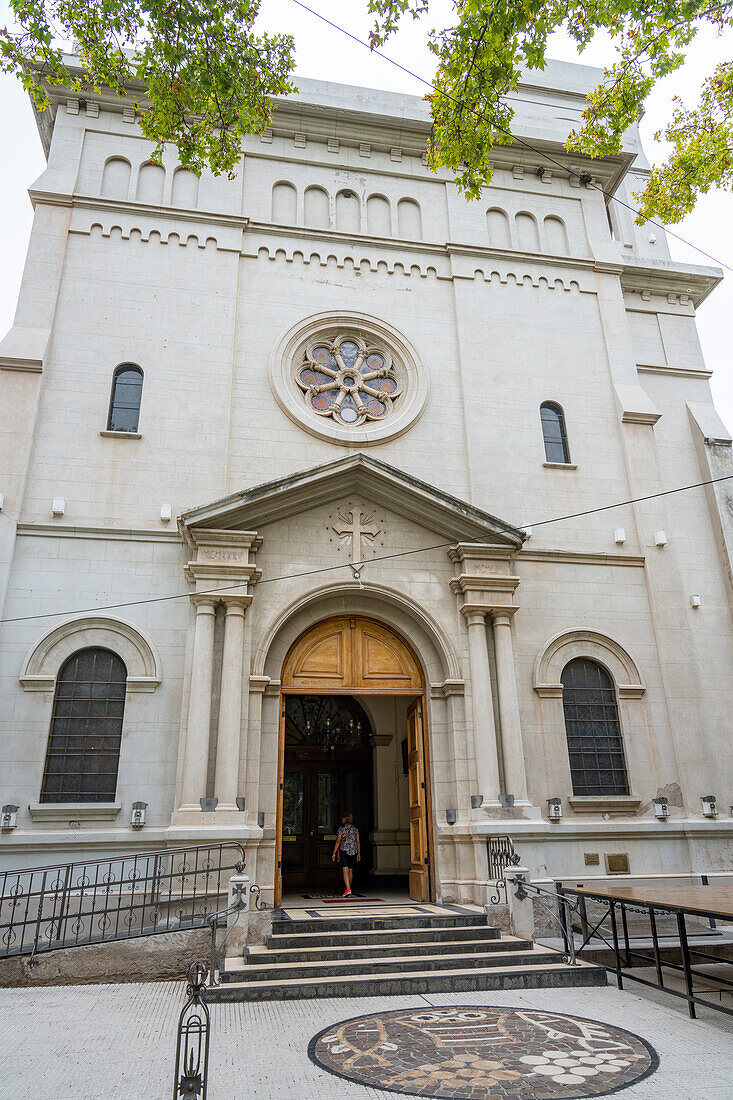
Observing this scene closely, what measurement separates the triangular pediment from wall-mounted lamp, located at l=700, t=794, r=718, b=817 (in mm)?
5571

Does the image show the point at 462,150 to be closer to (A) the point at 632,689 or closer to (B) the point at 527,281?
(B) the point at 527,281

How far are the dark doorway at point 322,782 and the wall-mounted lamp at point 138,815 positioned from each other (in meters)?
5.98

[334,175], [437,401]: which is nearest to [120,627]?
[437,401]

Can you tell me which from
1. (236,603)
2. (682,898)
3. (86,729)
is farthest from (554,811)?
(86,729)

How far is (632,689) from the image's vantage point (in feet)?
45.6

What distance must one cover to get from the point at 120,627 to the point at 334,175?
11311 mm

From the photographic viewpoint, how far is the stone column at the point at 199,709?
11.3m

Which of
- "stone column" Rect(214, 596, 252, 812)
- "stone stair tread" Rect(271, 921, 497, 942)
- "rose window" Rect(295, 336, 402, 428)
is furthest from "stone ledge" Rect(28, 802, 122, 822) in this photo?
"rose window" Rect(295, 336, 402, 428)

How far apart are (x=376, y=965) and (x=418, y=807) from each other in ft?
14.5

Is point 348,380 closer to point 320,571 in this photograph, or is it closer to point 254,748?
point 320,571

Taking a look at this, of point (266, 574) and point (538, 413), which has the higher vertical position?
point (538, 413)

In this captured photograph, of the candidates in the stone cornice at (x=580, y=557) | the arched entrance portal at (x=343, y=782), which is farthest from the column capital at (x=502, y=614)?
the arched entrance portal at (x=343, y=782)

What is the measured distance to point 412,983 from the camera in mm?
8547

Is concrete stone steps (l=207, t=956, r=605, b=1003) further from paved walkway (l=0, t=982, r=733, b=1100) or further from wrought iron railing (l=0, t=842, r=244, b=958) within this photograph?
wrought iron railing (l=0, t=842, r=244, b=958)
